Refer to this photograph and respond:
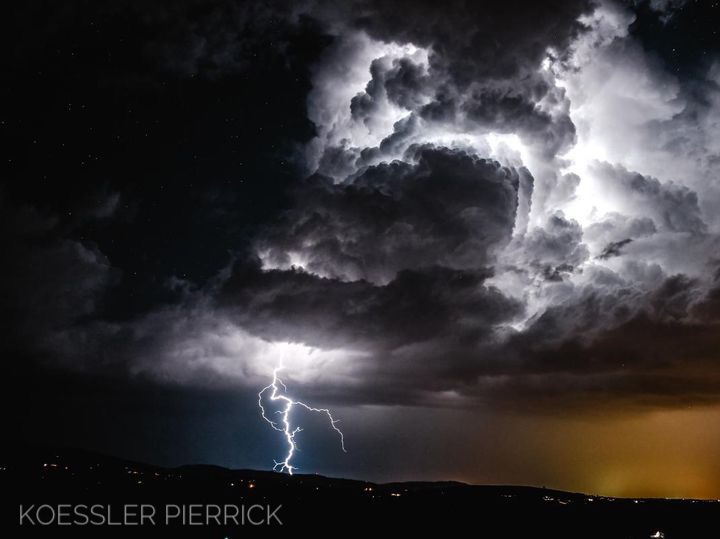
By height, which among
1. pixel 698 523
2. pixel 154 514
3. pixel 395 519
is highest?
pixel 154 514

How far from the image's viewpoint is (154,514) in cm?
5891

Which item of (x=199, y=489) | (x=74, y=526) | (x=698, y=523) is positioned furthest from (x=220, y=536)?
(x=698, y=523)

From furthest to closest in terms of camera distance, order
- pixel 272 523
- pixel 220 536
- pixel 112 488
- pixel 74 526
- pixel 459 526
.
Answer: pixel 459 526, pixel 112 488, pixel 272 523, pixel 220 536, pixel 74 526

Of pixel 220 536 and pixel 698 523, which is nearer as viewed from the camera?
pixel 220 536

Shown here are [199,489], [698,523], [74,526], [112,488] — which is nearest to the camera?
[74,526]

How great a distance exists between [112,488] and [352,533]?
124 ft

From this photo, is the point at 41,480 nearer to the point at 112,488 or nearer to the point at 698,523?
the point at 112,488

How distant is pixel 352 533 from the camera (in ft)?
221

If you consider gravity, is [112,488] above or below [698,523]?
above

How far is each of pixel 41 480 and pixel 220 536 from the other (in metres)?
48.0

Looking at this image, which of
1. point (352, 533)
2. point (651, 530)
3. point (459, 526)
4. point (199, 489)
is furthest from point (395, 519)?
point (651, 530)

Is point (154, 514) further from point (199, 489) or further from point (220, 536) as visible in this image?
point (199, 489)

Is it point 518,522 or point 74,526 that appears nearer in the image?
point 74,526

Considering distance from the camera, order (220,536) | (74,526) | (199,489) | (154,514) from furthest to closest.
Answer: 1. (199,489)
2. (154,514)
3. (220,536)
4. (74,526)
